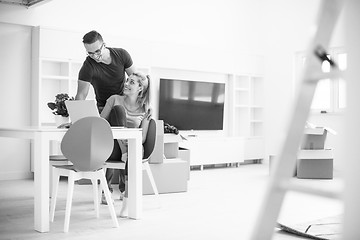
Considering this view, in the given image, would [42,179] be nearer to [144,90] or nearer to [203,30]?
[144,90]

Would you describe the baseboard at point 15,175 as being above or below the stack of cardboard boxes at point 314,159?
below

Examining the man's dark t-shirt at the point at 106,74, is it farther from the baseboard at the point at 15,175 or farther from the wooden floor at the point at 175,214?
the baseboard at the point at 15,175

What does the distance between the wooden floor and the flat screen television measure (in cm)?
182

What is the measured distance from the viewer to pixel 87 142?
3.23 metres

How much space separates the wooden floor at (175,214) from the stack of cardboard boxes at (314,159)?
27.8 inches

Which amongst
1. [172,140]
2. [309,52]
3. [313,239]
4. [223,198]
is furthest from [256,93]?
[309,52]

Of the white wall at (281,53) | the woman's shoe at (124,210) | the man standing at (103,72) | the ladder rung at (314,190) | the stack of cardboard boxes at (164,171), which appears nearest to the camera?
the ladder rung at (314,190)

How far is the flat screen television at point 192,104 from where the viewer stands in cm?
742

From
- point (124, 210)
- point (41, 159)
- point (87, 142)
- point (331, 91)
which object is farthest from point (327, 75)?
point (331, 91)

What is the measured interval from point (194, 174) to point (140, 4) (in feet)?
8.42

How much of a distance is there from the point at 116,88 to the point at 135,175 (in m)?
1.06

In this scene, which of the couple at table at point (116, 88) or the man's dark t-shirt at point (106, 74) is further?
the man's dark t-shirt at point (106, 74)

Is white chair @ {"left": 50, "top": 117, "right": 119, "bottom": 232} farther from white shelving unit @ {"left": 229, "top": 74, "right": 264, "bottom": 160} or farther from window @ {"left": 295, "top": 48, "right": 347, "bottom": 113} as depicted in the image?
window @ {"left": 295, "top": 48, "right": 347, "bottom": 113}

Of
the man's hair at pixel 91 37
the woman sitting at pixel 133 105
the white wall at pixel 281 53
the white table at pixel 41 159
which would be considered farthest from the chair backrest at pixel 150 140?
the white wall at pixel 281 53
